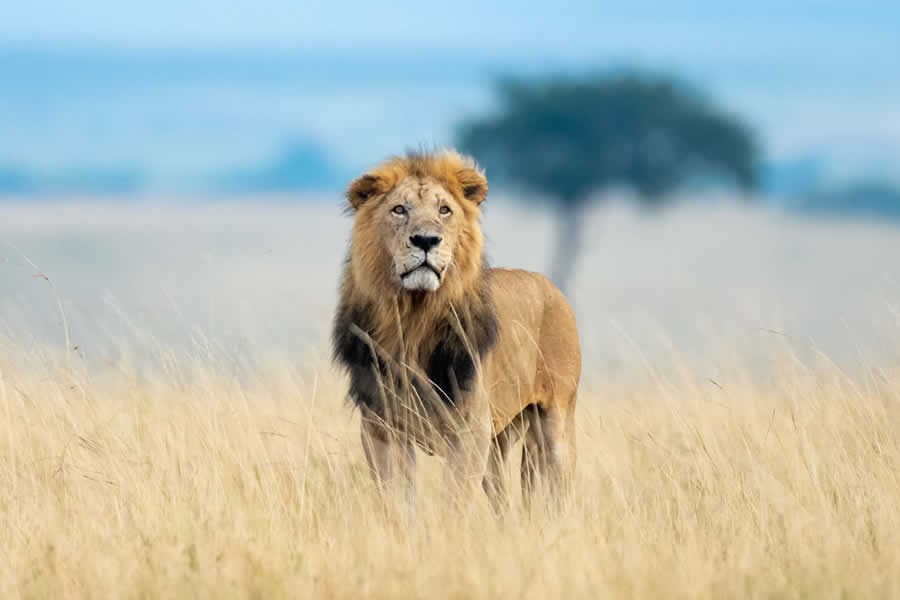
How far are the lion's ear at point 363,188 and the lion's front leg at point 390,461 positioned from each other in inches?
36.9

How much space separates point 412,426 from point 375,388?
0.83ft

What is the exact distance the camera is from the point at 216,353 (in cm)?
686

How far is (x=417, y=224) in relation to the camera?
5.14 metres

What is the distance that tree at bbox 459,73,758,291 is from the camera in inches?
1019

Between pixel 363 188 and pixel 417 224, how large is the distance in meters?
0.43

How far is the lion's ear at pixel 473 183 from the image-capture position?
550cm

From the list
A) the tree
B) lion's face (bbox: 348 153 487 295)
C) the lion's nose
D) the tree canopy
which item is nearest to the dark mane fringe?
lion's face (bbox: 348 153 487 295)

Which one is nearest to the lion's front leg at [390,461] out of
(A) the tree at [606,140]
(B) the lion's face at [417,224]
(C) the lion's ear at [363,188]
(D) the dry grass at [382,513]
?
(D) the dry grass at [382,513]

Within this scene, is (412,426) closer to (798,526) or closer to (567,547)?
(567,547)

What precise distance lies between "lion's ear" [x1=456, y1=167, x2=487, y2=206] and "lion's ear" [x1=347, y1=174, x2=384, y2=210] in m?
0.36

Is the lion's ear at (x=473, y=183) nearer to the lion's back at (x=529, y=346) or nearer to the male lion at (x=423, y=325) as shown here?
the male lion at (x=423, y=325)

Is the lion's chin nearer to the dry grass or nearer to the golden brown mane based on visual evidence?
the golden brown mane

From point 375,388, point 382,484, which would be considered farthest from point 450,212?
point 382,484

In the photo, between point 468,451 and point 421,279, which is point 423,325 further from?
point 468,451
